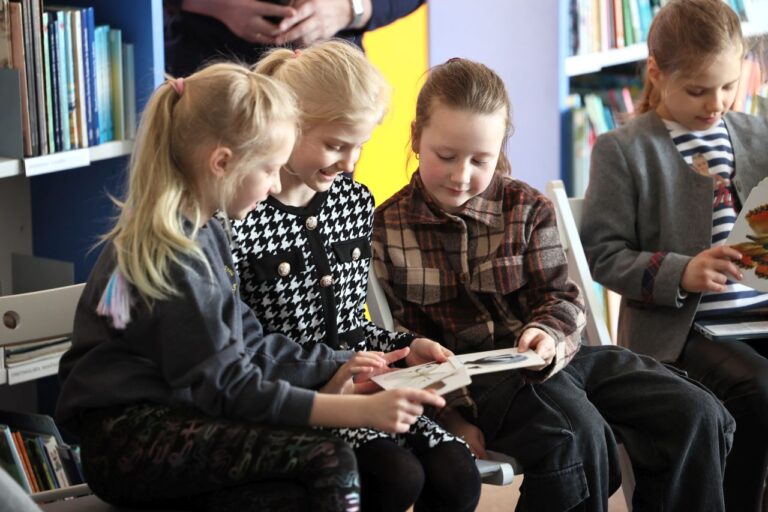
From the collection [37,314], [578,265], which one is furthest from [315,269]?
[578,265]

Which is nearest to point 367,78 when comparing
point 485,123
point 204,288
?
point 485,123

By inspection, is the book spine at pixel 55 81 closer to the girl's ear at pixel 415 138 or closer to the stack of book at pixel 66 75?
the stack of book at pixel 66 75

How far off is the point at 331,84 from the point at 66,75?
72cm

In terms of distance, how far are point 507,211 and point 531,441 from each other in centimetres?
41

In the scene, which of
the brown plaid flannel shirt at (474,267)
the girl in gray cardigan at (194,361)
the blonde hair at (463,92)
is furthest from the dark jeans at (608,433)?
the blonde hair at (463,92)

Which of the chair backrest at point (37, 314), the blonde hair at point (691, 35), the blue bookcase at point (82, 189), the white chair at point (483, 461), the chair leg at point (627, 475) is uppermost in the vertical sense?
the blonde hair at point (691, 35)

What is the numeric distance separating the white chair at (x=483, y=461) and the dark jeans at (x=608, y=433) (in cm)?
2

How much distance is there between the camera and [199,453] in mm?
1387

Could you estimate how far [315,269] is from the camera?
1.73 m

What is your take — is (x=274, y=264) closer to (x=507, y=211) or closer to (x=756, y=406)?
(x=507, y=211)

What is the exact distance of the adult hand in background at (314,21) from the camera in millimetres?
2381

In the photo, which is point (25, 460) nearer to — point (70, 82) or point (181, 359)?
point (70, 82)

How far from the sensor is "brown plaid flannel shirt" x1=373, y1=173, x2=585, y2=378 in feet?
6.15

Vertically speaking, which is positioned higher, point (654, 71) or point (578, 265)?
point (654, 71)
